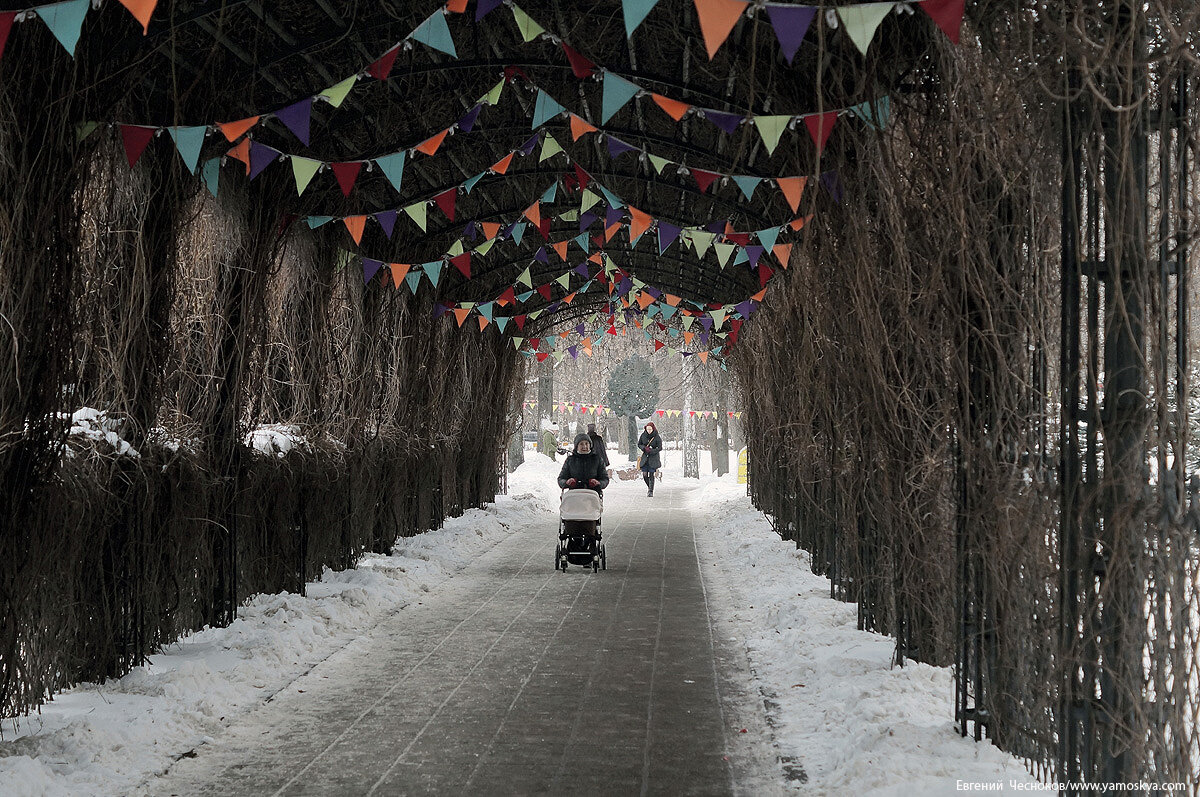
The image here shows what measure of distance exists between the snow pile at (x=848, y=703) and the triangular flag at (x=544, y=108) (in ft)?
14.2

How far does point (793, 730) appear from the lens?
19.2 ft

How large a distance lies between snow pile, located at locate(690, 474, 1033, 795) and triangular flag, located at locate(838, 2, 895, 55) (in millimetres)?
3088

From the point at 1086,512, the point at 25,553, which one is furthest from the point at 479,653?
the point at 1086,512

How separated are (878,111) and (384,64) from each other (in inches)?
121

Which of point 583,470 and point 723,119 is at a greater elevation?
point 723,119

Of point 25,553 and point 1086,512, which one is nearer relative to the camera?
point 1086,512

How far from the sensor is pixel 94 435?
19.6 ft

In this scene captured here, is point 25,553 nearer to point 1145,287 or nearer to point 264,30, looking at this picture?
point 264,30

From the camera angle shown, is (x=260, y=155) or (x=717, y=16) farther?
(x=260, y=155)

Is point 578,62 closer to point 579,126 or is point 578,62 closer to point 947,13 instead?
point 579,126

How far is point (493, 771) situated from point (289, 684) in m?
2.27

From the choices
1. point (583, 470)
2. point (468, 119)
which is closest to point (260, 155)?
point (468, 119)

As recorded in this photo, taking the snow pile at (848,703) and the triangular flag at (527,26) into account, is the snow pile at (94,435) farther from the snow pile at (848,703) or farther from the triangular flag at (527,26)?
the snow pile at (848,703)

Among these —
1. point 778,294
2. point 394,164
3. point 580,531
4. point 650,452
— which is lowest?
point 580,531
